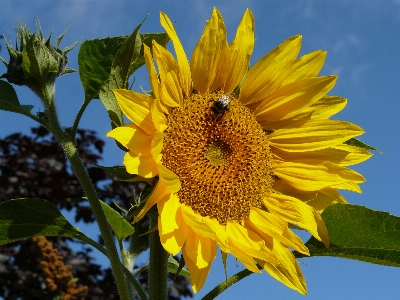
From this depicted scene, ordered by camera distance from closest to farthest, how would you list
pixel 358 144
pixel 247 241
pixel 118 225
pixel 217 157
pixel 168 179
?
pixel 168 179 → pixel 247 241 → pixel 217 157 → pixel 358 144 → pixel 118 225

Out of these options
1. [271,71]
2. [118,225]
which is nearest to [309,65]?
[271,71]

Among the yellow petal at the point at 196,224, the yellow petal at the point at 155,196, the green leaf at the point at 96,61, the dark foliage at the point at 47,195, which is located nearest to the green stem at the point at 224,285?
the yellow petal at the point at 196,224

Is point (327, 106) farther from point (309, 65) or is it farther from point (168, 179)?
point (168, 179)

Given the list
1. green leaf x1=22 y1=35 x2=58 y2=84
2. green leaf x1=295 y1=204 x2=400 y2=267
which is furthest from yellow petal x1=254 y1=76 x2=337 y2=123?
green leaf x1=22 y1=35 x2=58 y2=84

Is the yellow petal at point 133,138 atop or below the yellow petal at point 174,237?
atop

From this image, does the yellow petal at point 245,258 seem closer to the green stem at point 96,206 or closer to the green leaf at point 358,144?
the green stem at point 96,206
